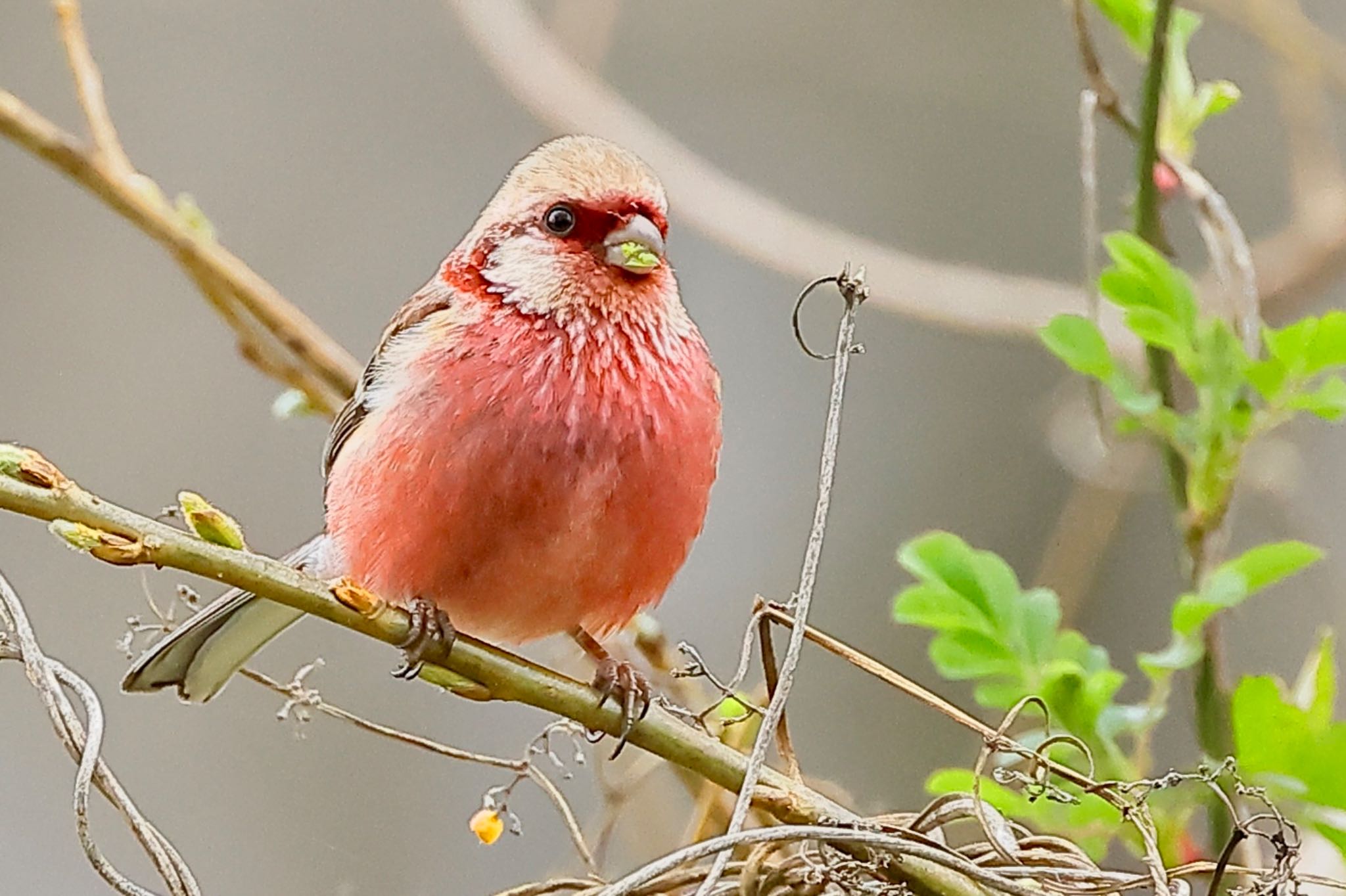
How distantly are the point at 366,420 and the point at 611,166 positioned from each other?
0.28 metres

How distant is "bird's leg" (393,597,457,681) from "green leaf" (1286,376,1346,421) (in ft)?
2.11

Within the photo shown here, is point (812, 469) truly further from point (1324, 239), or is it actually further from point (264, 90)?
point (264, 90)

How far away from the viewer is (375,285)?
7.35 feet

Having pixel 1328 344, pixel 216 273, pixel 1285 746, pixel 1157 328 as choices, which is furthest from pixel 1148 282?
pixel 216 273

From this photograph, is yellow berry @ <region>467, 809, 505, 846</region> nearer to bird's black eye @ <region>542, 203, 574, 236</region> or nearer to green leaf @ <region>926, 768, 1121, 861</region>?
green leaf @ <region>926, 768, 1121, 861</region>

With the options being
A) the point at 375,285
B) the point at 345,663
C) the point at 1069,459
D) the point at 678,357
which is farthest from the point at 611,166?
the point at 1069,459

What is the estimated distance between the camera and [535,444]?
107 cm

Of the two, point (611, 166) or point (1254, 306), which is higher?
point (1254, 306)

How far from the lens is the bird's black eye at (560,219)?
116cm

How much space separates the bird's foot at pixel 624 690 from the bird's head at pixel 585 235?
0.91ft

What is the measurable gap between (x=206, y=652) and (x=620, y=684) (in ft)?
1.15

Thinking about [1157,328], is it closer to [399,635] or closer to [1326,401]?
[1326,401]

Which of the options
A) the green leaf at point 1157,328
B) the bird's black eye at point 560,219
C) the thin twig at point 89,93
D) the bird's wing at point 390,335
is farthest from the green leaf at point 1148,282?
the thin twig at point 89,93

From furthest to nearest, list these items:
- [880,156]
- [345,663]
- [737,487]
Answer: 1. [880,156]
2. [737,487]
3. [345,663]
